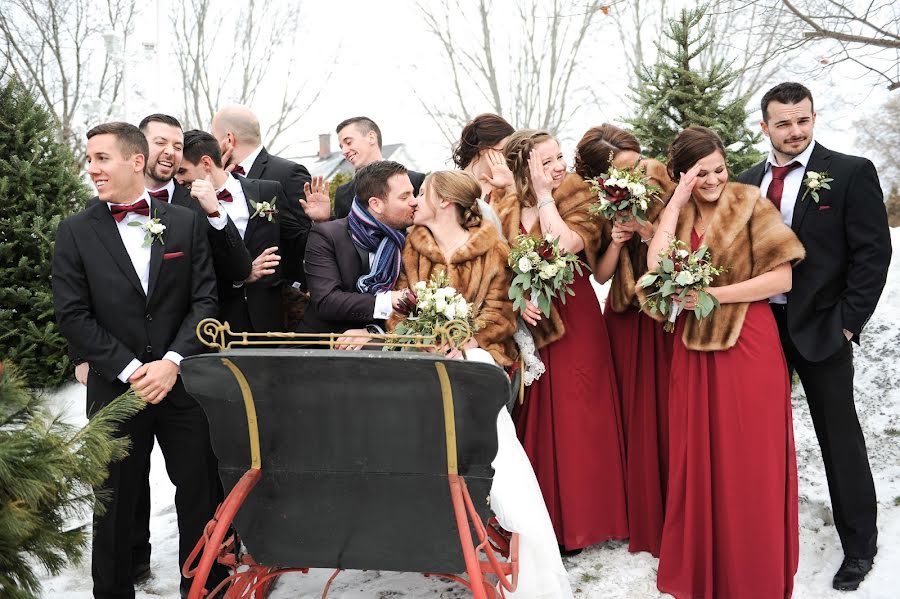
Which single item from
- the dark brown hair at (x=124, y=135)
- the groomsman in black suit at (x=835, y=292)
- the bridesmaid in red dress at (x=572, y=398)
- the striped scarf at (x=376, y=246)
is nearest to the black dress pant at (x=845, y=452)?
the groomsman in black suit at (x=835, y=292)

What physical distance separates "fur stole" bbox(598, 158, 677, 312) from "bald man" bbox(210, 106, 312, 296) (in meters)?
1.99

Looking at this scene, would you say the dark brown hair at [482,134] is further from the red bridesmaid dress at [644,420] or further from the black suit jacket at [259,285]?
the red bridesmaid dress at [644,420]

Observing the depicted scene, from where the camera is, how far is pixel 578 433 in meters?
4.85

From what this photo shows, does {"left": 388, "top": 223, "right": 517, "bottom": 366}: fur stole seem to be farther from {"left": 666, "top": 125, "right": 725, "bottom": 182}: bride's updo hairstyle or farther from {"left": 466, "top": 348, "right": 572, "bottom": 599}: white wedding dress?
{"left": 666, "top": 125, "right": 725, "bottom": 182}: bride's updo hairstyle

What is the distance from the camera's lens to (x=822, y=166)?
14.4ft

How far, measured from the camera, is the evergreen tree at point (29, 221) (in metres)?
7.10

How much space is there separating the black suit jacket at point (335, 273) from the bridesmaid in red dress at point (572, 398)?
0.94m

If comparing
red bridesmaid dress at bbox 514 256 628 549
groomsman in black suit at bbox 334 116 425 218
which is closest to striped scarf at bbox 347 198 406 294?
red bridesmaid dress at bbox 514 256 628 549

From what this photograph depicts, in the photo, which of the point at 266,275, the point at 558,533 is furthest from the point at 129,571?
the point at 558,533

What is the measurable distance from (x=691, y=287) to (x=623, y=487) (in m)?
1.40

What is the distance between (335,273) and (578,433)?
1.68m

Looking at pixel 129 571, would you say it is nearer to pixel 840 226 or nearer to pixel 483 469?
pixel 483 469

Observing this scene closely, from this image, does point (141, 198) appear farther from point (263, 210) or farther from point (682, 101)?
point (682, 101)

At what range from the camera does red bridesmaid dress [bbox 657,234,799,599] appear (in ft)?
13.8
